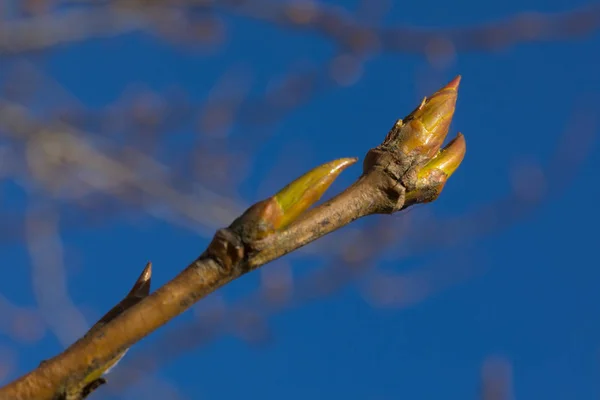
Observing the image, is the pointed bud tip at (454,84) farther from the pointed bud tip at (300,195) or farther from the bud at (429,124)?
the pointed bud tip at (300,195)

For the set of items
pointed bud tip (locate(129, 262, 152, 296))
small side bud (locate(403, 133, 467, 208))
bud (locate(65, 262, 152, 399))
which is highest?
small side bud (locate(403, 133, 467, 208))

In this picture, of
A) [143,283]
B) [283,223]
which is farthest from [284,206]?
[143,283]

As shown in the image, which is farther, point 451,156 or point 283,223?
point 451,156

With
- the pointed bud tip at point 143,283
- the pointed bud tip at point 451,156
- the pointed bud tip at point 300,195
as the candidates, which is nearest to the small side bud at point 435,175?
the pointed bud tip at point 451,156

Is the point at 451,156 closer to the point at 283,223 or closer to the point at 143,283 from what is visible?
the point at 283,223

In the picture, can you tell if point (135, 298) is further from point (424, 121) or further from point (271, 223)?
point (424, 121)

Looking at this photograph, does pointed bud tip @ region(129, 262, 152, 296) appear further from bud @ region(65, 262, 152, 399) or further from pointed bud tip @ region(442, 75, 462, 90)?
pointed bud tip @ region(442, 75, 462, 90)

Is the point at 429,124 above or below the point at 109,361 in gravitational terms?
above

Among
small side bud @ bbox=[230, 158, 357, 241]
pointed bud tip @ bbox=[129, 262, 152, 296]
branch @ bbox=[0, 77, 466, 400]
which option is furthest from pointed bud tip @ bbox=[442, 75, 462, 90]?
pointed bud tip @ bbox=[129, 262, 152, 296]
